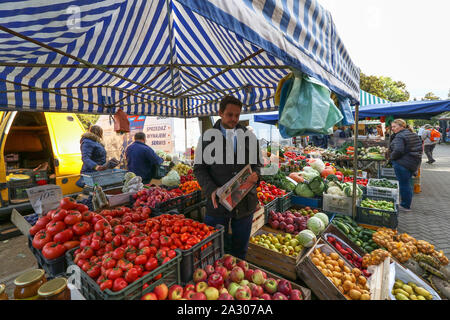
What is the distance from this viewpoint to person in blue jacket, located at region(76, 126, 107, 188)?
4.45 metres

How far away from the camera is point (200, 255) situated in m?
1.97

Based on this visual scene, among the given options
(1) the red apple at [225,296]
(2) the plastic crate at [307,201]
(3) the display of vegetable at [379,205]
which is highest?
(1) the red apple at [225,296]

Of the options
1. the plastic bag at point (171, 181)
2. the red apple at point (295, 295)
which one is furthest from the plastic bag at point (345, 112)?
the plastic bag at point (171, 181)

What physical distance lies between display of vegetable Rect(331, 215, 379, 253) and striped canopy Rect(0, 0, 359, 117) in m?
1.99

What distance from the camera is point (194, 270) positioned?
1.90 m

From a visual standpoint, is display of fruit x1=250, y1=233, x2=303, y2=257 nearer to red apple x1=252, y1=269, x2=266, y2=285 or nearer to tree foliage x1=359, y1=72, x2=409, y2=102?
red apple x1=252, y1=269, x2=266, y2=285

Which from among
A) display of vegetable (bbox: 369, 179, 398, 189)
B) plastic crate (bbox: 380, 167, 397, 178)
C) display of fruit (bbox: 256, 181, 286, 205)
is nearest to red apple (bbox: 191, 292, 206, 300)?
display of fruit (bbox: 256, 181, 286, 205)

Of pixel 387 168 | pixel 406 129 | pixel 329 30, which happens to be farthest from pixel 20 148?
pixel 387 168

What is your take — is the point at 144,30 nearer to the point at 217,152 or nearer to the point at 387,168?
the point at 217,152

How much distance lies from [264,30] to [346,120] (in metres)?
2.05

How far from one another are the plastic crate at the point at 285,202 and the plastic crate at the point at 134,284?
2599mm

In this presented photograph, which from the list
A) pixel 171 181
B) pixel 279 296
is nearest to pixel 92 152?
pixel 171 181

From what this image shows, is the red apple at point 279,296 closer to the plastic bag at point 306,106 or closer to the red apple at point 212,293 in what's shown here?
the red apple at point 212,293

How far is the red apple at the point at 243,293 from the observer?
4.89 feet
